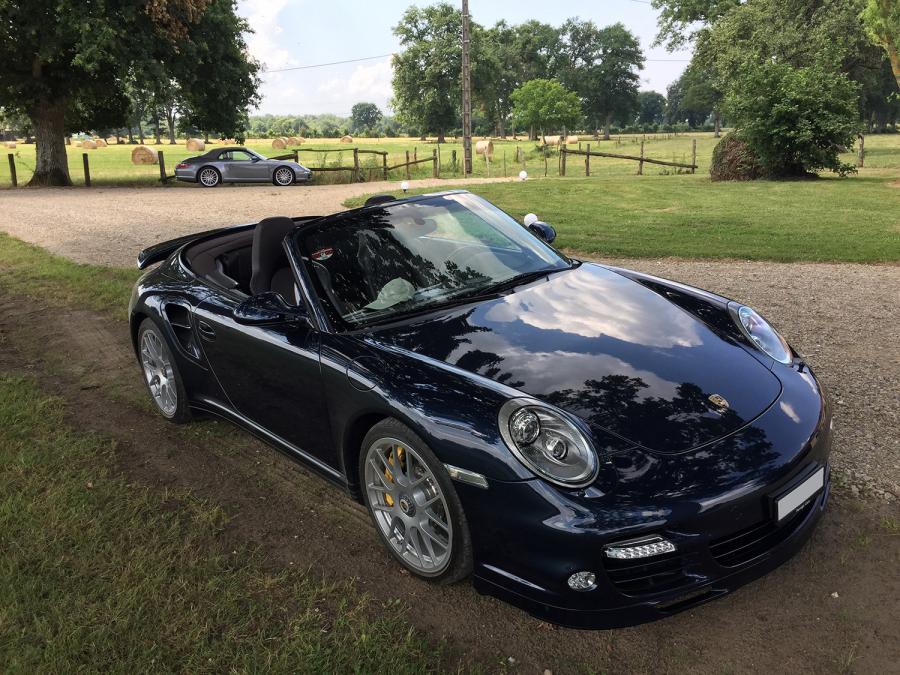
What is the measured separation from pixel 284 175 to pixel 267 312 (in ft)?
73.6

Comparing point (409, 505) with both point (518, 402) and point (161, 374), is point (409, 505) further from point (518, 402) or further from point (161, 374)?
point (161, 374)

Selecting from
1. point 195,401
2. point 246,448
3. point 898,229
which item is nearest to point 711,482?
point 246,448

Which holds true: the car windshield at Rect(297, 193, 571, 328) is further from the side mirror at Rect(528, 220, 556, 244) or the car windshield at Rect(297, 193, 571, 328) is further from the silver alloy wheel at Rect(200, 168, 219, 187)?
the silver alloy wheel at Rect(200, 168, 219, 187)

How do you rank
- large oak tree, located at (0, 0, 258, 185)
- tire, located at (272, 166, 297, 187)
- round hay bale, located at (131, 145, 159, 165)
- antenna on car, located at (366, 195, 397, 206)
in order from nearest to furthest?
antenna on car, located at (366, 195, 397, 206)
large oak tree, located at (0, 0, 258, 185)
tire, located at (272, 166, 297, 187)
round hay bale, located at (131, 145, 159, 165)

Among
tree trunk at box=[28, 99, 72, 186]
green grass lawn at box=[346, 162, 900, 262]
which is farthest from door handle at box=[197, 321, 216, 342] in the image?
tree trunk at box=[28, 99, 72, 186]

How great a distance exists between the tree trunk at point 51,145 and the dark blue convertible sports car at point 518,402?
2368cm

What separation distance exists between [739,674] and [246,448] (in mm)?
2844

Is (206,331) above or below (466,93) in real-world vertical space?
below

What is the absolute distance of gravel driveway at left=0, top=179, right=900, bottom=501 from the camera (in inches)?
148

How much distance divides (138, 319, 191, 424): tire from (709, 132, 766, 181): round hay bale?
61.0ft

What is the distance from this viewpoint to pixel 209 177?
2412 centimetres

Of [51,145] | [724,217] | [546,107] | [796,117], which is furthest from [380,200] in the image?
[546,107]

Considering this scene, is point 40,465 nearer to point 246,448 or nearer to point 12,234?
point 246,448

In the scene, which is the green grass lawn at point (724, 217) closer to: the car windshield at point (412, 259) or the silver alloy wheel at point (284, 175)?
the car windshield at point (412, 259)
